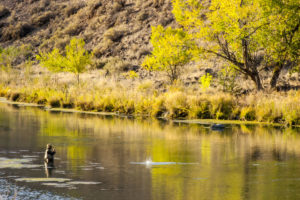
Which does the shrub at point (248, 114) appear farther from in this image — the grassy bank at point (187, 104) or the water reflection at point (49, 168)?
the water reflection at point (49, 168)

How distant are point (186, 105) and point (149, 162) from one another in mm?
10756

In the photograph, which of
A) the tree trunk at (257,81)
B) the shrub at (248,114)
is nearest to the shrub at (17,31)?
the tree trunk at (257,81)

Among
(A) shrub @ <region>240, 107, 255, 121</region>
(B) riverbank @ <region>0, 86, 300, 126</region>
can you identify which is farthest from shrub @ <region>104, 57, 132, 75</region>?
(A) shrub @ <region>240, 107, 255, 121</region>

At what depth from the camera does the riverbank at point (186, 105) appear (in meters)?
21.0

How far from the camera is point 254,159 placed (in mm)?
13250

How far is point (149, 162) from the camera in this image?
12.7 m

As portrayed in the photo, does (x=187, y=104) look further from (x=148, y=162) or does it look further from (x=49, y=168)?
(x=49, y=168)

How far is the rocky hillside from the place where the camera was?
5241cm

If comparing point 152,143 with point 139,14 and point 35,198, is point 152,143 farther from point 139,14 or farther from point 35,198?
point 139,14

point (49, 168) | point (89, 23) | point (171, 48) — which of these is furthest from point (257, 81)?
point (89, 23)

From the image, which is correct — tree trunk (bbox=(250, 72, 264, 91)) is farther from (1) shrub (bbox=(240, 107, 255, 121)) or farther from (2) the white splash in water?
(2) the white splash in water

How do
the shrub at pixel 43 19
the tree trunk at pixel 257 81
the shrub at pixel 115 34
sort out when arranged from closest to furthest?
the tree trunk at pixel 257 81 < the shrub at pixel 115 34 < the shrub at pixel 43 19

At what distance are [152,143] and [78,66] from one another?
20.5 m

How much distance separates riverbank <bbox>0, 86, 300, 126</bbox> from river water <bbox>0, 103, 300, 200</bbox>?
1639 mm
